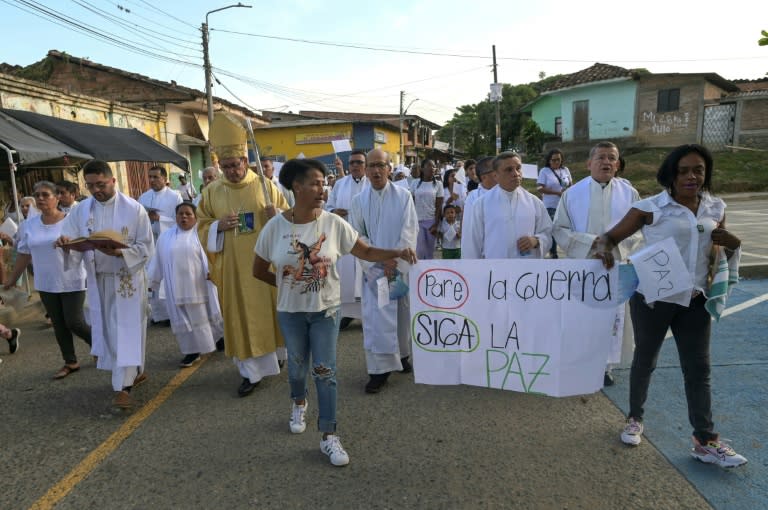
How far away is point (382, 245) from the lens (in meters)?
4.43

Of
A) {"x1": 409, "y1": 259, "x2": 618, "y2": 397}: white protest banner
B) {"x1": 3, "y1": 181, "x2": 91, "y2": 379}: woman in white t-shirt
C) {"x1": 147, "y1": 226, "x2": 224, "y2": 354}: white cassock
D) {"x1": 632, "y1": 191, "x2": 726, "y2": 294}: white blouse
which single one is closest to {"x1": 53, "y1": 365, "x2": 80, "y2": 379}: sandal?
{"x1": 3, "y1": 181, "x2": 91, "y2": 379}: woman in white t-shirt

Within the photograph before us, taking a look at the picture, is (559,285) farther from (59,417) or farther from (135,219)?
(59,417)

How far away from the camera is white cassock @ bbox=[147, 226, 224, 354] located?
16.5ft

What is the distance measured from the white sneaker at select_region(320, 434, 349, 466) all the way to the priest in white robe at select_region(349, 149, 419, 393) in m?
1.00

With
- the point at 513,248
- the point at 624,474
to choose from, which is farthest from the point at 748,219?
the point at 624,474

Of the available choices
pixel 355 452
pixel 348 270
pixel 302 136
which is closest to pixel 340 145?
pixel 348 270

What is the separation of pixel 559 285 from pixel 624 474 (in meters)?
1.12

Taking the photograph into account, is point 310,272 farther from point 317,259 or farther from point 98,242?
point 98,242

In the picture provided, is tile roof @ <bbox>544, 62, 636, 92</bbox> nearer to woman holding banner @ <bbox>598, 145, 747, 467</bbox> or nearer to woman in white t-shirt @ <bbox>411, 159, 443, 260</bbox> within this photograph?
woman in white t-shirt @ <bbox>411, 159, 443, 260</bbox>

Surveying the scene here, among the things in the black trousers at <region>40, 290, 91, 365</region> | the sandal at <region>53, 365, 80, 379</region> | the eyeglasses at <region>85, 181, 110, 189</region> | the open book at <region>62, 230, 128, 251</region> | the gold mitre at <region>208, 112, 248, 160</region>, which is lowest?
the sandal at <region>53, 365, 80, 379</region>

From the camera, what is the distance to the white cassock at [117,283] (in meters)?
4.04

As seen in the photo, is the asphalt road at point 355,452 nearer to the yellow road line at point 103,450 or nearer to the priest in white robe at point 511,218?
the yellow road line at point 103,450

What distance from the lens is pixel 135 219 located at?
13.6 ft

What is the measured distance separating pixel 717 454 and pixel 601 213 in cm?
182
